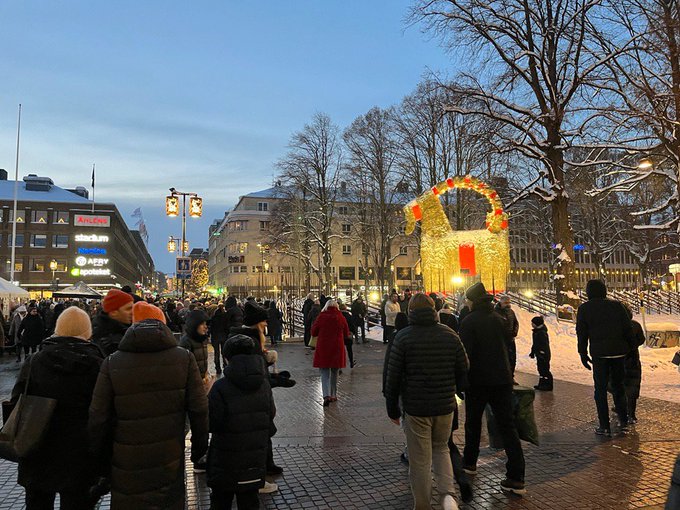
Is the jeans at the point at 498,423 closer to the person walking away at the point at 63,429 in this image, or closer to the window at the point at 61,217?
the person walking away at the point at 63,429

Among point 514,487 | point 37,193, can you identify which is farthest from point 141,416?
point 37,193

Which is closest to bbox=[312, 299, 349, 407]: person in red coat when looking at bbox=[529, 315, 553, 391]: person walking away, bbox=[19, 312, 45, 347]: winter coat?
bbox=[529, 315, 553, 391]: person walking away

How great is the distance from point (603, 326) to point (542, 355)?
3588 mm

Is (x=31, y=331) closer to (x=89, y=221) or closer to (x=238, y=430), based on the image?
(x=238, y=430)

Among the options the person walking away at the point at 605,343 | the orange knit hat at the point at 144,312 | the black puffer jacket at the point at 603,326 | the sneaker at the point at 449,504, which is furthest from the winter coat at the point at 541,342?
the orange knit hat at the point at 144,312

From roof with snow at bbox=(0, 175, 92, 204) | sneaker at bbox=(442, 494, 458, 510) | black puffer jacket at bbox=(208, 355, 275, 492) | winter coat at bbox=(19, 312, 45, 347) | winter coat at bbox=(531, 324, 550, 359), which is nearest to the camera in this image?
black puffer jacket at bbox=(208, 355, 275, 492)

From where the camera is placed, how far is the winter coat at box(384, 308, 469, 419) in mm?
4152

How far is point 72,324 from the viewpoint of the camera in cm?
352

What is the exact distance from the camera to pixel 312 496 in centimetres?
479

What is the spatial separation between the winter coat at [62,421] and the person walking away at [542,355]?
885 centimetres

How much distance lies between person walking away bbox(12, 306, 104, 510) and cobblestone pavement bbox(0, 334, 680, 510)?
1578mm

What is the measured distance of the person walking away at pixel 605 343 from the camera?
6.78m

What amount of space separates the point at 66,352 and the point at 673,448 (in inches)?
265

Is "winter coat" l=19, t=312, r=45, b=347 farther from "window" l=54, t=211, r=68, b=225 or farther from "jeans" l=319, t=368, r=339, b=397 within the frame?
"window" l=54, t=211, r=68, b=225
